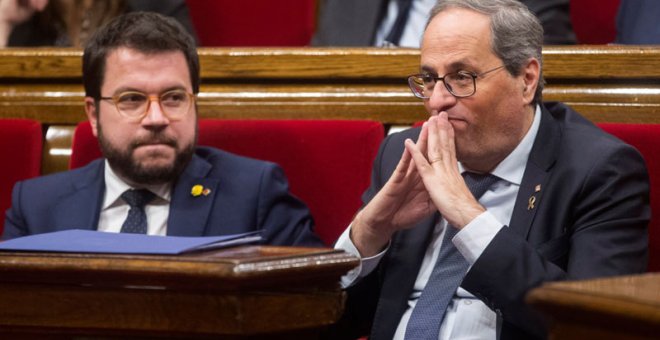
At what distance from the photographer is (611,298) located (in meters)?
0.66

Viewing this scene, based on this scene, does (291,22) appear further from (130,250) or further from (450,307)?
(130,250)

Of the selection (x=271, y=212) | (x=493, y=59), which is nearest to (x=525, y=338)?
(x=493, y=59)

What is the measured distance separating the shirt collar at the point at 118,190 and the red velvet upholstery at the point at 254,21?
673 mm

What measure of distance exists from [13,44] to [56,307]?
1.09m

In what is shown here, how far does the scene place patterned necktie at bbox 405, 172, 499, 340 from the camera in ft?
3.81

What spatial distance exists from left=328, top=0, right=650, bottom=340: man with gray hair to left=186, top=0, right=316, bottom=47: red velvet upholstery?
0.85 metres

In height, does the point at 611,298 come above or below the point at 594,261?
above

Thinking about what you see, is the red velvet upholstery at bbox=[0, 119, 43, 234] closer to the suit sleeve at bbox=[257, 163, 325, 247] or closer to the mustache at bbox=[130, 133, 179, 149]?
the mustache at bbox=[130, 133, 179, 149]

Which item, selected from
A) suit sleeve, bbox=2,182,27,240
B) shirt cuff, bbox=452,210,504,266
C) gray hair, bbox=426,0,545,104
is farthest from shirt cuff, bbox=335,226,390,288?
suit sleeve, bbox=2,182,27,240

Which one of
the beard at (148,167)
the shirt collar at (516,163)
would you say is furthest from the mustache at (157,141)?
the shirt collar at (516,163)

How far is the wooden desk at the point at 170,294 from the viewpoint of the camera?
2.71 feet

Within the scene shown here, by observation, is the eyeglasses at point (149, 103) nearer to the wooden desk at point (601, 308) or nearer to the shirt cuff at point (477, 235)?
the shirt cuff at point (477, 235)

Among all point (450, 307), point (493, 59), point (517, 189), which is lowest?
point (450, 307)

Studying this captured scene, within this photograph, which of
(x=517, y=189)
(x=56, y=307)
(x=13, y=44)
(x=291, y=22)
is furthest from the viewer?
(x=291, y=22)
